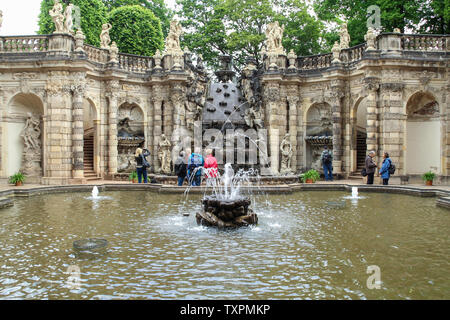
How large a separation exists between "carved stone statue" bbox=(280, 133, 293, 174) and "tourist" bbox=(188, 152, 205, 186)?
6.41 meters

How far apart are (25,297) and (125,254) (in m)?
2.13

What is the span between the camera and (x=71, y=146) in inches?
781

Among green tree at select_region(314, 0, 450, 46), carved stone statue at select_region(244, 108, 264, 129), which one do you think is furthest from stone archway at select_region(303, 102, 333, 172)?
green tree at select_region(314, 0, 450, 46)

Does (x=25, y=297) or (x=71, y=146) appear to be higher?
(x=71, y=146)

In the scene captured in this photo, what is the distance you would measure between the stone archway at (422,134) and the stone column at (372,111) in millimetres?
2361

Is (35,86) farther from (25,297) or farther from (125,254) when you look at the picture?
(25,297)

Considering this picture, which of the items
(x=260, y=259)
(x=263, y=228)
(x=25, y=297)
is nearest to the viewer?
(x=25, y=297)

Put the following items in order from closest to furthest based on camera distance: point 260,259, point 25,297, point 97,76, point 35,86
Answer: point 25,297 < point 260,259 < point 35,86 < point 97,76

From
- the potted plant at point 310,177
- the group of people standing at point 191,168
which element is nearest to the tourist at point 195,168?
the group of people standing at point 191,168

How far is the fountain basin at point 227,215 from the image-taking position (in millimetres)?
9266

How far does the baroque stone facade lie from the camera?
19.4 m

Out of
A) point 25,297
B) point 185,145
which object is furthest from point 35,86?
point 25,297

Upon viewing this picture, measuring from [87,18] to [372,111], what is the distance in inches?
867
